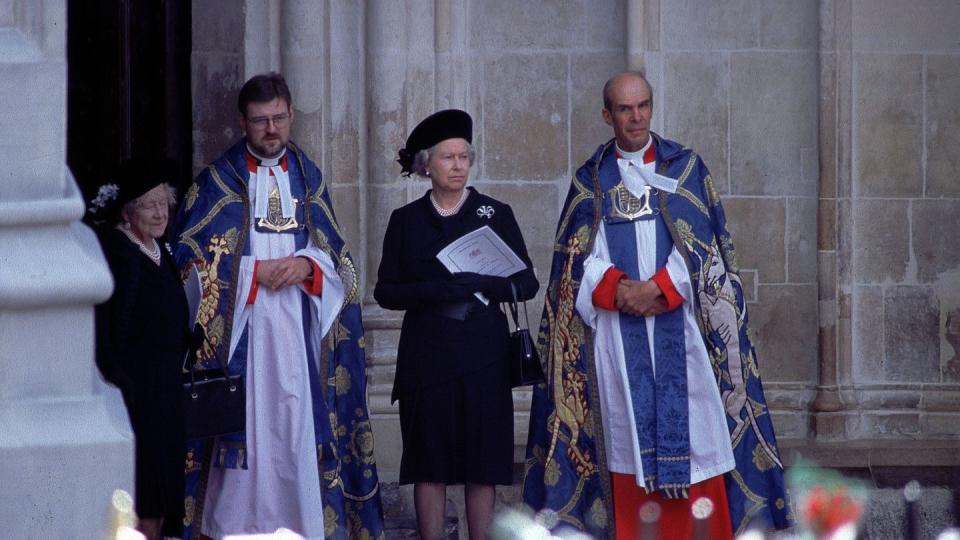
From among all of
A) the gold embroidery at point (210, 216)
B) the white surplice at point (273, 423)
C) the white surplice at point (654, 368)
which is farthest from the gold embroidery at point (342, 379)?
the white surplice at point (654, 368)

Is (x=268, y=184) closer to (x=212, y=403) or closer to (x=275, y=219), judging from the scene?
(x=275, y=219)

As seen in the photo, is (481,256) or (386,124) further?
(386,124)

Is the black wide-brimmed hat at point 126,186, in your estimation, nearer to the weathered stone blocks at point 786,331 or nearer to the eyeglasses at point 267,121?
the eyeglasses at point 267,121

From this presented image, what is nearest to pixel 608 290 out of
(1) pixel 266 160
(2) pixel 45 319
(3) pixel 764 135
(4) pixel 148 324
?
(1) pixel 266 160

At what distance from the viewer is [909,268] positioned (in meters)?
A: 8.12

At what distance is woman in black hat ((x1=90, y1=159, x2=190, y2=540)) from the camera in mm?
5883

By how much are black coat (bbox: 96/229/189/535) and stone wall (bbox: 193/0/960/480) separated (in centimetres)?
201

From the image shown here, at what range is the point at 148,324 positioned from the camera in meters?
5.95

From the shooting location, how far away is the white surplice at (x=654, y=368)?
643 centimetres

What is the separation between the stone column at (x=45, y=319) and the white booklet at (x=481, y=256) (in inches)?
94.6

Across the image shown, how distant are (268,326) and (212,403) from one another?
0.43 m

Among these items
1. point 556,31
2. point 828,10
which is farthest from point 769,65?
point 556,31

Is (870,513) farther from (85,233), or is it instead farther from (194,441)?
(85,233)

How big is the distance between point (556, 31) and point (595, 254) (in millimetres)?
1955
